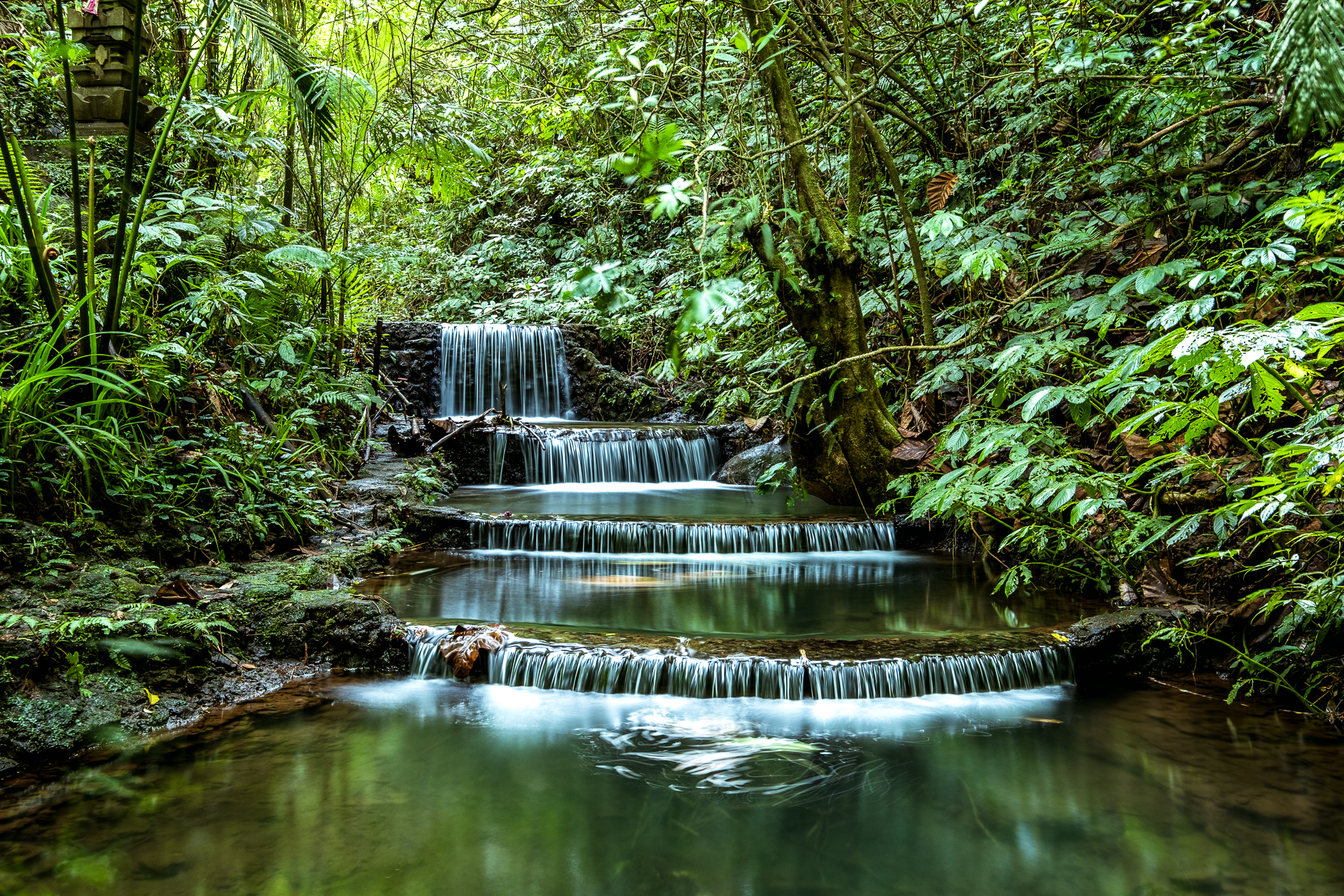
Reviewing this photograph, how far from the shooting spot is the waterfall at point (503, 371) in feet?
37.0

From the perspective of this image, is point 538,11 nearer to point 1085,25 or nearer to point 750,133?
point 750,133

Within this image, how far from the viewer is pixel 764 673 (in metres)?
3.48

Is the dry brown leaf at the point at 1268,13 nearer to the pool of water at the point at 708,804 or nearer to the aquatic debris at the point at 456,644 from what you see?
the pool of water at the point at 708,804

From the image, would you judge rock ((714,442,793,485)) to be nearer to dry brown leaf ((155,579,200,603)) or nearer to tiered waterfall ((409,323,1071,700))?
tiered waterfall ((409,323,1071,700))

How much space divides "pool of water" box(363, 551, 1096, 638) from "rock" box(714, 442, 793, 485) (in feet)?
9.38

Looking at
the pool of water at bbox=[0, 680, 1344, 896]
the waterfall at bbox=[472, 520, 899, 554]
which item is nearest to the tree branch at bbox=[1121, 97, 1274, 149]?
the pool of water at bbox=[0, 680, 1344, 896]

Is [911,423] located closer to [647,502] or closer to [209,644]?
[647,502]

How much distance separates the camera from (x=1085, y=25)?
4777mm

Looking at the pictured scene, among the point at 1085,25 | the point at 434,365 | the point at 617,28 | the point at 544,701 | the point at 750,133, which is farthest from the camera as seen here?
the point at 434,365

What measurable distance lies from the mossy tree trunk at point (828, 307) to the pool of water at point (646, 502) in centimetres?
82

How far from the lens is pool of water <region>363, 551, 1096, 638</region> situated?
4.19 meters

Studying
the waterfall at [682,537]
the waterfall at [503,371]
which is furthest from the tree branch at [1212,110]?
the waterfall at [503,371]

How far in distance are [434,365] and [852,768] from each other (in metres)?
9.69

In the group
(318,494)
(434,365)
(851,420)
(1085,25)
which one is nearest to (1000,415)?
(851,420)
